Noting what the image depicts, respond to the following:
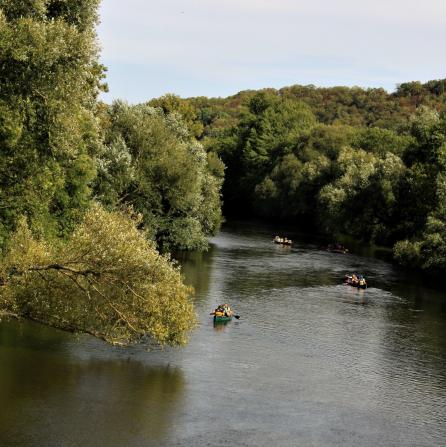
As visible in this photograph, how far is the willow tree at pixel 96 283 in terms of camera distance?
31688 mm

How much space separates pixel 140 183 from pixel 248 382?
37.8m

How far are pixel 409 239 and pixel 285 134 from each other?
7323 cm

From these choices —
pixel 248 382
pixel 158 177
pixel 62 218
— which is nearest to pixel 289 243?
pixel 158 177

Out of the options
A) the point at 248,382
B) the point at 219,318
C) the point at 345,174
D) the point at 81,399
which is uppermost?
the point at 345,174

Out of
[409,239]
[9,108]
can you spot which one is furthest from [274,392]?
[409,239]

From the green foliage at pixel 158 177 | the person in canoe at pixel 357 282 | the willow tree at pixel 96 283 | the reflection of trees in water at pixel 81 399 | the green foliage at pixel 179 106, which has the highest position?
the green foliage at pixel 179 106

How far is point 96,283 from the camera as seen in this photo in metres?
32.2

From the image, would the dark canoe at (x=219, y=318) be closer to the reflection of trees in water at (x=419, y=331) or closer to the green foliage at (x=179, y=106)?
the reflection of trees in water at (x=419, y=331)

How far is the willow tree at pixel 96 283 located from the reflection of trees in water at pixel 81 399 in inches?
127

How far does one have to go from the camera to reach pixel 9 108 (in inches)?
1032

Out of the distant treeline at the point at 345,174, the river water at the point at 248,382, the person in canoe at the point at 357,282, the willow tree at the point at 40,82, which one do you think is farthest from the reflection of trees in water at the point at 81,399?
the distant treeline at the point at 345,174

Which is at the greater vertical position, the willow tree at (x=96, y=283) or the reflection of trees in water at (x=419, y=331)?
the willow tree at (x=96, y=283)

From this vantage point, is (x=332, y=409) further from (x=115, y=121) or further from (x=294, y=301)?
(x=115, y=121)

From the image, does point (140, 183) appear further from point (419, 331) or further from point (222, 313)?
point (419, 331)
